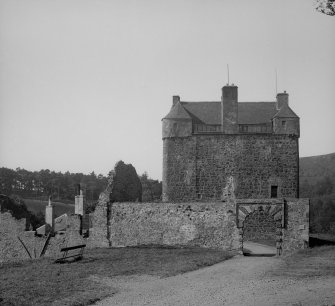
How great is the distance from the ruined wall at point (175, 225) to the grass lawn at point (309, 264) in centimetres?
310

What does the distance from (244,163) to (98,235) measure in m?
15.3

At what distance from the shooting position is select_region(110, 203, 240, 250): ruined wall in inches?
818

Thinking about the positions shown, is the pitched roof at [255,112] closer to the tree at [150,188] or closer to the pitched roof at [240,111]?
the pitched roof at [240,111]

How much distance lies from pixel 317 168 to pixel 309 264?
269 feet

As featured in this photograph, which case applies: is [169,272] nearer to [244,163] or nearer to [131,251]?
[131,251]

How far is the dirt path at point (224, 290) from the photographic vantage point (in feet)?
34.4

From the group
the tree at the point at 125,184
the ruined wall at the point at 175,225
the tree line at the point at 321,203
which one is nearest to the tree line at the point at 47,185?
the tree line at the point at 321,203

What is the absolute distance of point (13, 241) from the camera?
23.4m

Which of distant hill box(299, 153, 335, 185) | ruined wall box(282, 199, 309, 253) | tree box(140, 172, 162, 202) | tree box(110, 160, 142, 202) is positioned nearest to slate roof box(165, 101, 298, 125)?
tree box(110, 160, 142, 202)

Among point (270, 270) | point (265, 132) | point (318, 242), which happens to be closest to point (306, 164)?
point (265, 132)

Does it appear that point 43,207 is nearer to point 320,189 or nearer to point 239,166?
point 239,166

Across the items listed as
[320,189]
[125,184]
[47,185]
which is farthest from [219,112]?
[47,185]

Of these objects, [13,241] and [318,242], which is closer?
[318,242]

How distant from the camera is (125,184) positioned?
25500 mm
